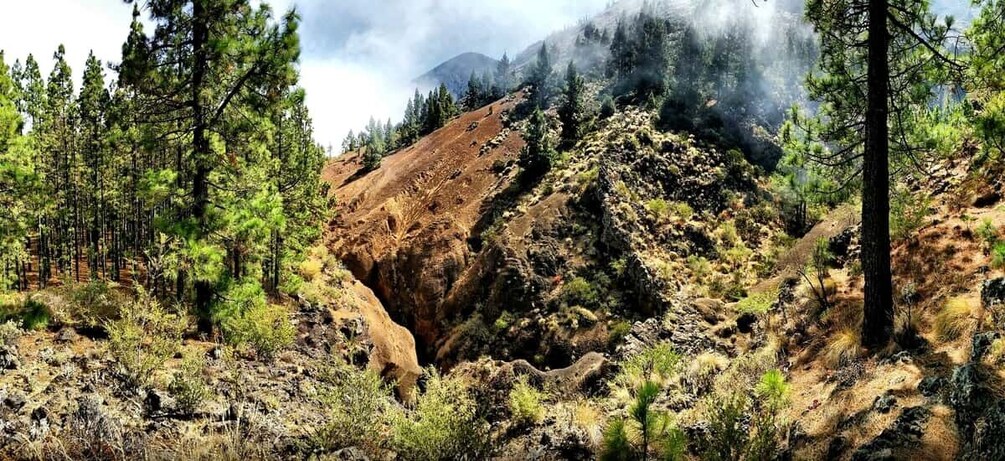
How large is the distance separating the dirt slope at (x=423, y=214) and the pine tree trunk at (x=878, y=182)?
25.5 m

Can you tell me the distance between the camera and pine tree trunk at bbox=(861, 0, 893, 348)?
8977 millimetres

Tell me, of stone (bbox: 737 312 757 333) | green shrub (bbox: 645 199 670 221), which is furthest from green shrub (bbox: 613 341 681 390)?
green shrub (bbox: 645 199 670 221)

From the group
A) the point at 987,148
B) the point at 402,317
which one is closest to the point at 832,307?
the point at 987,148

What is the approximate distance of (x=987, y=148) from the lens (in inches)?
324

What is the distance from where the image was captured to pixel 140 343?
9.09 metres

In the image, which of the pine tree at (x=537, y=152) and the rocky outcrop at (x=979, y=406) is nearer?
the rocky outcrop at (x=979, y=406)

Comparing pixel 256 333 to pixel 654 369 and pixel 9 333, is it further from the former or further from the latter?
pixel 654 369

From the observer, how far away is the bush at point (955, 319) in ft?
25.5

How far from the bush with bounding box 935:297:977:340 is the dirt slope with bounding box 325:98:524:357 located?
26.5 meters

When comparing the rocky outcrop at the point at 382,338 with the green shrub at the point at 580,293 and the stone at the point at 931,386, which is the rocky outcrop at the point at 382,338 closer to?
the green shrub at the point at 580,293

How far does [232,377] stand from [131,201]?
119ft

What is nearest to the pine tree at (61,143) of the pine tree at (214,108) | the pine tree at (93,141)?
the pine tree at (93,141)

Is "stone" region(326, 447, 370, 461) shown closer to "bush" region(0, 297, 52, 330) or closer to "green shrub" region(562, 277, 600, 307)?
"bush" region(0, 297, 52, 330)

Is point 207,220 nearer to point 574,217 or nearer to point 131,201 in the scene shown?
point 574,217
